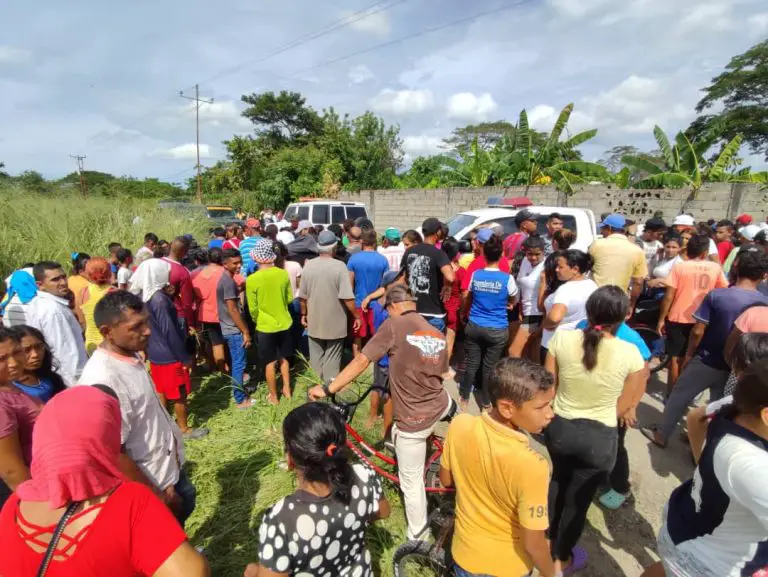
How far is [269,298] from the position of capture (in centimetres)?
418

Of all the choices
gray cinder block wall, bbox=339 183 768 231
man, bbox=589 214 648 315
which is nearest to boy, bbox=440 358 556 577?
man, bbox=589 214 648 315

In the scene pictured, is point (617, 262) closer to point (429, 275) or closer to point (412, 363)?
point (429, 275)

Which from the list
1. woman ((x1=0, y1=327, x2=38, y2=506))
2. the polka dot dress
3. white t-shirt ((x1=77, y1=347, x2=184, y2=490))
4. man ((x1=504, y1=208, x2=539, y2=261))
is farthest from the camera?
man ((x1=504, y1=208, x2=539, y2=261))

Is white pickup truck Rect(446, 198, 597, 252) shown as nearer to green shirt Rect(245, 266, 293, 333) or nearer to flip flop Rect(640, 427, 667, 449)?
flip flop Rect(640, 427, 667, 449)

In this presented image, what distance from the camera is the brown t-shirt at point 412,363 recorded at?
2.46 meters

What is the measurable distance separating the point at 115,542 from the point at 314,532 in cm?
62

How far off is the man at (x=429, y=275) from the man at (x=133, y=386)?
8.79 feet

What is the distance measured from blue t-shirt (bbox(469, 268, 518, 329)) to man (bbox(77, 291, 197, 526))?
2.95 m

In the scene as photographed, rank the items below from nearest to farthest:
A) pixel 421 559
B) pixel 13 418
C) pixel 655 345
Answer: pixel 13 418 → pixel 421 559 → pixel 655 345

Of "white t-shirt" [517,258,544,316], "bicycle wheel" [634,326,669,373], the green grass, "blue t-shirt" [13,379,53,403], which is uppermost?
"white t-shirt" [517,258,544,316]

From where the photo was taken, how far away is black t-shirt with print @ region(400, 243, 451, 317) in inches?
165

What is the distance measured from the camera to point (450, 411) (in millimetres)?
2781

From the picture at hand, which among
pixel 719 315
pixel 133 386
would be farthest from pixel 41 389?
pixel 719 315

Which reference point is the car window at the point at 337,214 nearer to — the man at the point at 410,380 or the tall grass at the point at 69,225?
the tall grass at the point at 69,225
